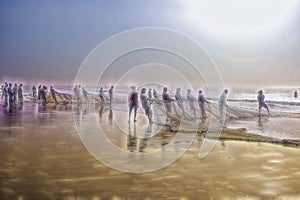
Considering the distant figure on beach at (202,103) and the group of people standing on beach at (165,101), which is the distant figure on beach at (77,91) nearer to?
the group of people standing on beach at (165,101)

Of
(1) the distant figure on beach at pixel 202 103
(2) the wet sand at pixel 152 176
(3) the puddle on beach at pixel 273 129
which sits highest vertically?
(1) the distant figure on beach at pixel 202 103

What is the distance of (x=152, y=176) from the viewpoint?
354 inches

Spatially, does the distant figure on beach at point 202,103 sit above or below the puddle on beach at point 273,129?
above

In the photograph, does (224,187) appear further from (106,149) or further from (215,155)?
(106,149)

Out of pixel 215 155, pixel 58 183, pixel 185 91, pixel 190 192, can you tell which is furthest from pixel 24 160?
pixel 185 91

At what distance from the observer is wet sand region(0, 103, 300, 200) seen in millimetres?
7488

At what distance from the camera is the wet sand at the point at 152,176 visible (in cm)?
749

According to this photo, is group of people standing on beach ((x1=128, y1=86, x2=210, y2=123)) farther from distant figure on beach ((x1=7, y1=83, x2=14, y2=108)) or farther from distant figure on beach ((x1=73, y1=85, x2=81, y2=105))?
distant figure on beach ((x1=7, y1=83, x2=14, y2=108))

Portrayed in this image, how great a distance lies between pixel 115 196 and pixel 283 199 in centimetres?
339

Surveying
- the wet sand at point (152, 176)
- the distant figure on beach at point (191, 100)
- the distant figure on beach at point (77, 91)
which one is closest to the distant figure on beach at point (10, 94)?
the distant figure on beach at point (77, 91)

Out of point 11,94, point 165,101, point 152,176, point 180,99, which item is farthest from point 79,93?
point 152,176

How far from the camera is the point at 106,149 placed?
12.6m

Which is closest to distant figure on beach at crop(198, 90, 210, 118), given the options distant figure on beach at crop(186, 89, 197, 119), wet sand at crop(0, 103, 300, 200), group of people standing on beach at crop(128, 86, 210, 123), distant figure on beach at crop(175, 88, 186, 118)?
group of people standing on beach at crop(128, 86, 210, 123)

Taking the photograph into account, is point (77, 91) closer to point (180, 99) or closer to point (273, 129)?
point (180, 99)
